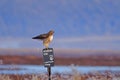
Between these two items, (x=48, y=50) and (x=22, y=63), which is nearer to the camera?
(x=48, y=50)

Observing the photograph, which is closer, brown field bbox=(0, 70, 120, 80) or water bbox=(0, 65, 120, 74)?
brown field bbox=(0, 70, 120, 80)

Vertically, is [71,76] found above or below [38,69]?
below

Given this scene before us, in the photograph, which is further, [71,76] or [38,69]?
[38,69]

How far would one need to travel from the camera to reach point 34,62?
21.1 ft

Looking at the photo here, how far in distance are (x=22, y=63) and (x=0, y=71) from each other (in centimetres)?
38

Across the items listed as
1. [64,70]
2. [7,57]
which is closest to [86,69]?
[64,70]

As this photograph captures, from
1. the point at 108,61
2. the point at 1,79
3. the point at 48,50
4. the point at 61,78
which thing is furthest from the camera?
the point at 108,61

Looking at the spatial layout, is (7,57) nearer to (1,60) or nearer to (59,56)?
(1,60)

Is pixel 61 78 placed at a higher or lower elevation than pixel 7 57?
lower

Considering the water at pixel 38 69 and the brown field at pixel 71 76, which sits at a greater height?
the water at pixel 38 69

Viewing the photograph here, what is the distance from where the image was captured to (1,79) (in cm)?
553

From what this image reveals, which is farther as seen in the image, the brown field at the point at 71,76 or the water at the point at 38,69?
the water at the point at 38,69

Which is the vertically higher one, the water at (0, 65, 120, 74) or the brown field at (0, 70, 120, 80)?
the water at (0, 65, 120, 74)

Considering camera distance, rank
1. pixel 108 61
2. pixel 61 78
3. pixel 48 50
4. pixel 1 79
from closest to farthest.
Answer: pixel 48 50
pixel 1 79
pixel 61 78
pixel 108 61
